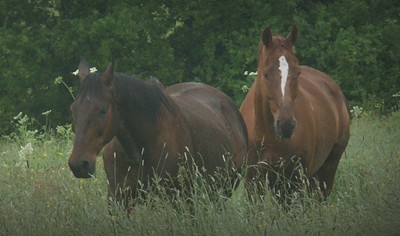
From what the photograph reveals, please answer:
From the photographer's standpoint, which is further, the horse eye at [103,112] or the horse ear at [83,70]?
the horse ear at [83,70]

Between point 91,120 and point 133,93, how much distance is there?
59 centimetres

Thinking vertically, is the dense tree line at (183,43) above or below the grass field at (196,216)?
below

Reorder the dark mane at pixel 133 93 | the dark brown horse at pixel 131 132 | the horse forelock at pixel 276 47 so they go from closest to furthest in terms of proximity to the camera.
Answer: the dark brown horse at pixel 131 132 → the dark mane at pixel 133 93 → the horse forelock at pixel 276 47

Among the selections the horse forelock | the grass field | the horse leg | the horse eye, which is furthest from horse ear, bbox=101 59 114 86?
the horse leg

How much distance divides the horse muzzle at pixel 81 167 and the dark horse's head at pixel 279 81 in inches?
87.0

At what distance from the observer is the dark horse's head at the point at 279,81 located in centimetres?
870

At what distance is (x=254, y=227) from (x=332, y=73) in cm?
1482

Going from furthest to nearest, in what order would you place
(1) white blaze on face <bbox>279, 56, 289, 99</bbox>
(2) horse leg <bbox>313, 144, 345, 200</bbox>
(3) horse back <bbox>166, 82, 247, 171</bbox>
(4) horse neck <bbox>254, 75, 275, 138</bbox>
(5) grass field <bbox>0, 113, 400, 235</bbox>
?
(2) horse leg <bbox>313, 144, 345, 200</bbox> < (4) horse neck <bbox>254, 75, 275, 138</bbox> < (1) white blaze on face <bbox>279, 56, 289, 99</bbox> < (3) horse back <bbox>166, 82, 247, 171</bbox> < (5) grass field <bbox>0, 113, 400, 235</bbox>

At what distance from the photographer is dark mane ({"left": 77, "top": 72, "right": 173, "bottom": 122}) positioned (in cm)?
737

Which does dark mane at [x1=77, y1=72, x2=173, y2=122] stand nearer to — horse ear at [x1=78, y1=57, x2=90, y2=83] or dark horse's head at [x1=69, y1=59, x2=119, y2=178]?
dark horse's head at [x1=69, y1=59, x2=119, y2=178]

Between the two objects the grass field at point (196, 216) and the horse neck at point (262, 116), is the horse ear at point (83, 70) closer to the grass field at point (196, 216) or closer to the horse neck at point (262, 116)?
the grass field at point (196, 216)

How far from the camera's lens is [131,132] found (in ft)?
25.5

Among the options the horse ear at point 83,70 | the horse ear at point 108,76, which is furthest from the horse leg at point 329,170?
the horse ear at point 108,76

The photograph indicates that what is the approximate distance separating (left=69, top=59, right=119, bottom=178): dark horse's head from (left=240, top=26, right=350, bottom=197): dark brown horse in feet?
5.74
